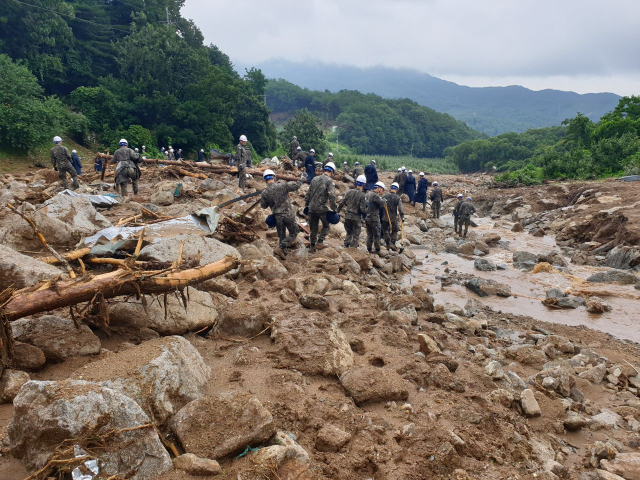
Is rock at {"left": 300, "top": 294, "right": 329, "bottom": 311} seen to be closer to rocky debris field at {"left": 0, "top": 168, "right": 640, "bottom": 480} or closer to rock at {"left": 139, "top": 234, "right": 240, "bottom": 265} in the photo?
rocky debris field at {"left": 0, "top": 168, "right": 640, "bottom": 480}

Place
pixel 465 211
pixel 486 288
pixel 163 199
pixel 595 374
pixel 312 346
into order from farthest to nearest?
pixel 465 211
pixel 163 199
pixel 486 288
pixel 595 374
pixel 312 346

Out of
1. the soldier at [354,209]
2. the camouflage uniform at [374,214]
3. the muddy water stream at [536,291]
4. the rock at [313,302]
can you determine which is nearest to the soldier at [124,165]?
the soldier at [354,209]

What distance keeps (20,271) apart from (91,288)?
88cm

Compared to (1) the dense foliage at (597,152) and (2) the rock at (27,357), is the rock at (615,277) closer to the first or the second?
(2) the rock at (27,357)

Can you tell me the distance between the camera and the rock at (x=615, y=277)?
8578mm

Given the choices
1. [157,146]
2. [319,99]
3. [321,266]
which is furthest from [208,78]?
[319,99]

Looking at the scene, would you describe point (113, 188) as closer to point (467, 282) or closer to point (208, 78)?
point (467, 282)

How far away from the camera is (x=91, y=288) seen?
3318 millimetres

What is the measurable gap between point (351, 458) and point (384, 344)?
190 cm

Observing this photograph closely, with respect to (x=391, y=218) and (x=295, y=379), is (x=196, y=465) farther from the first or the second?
(x=391, y=218)

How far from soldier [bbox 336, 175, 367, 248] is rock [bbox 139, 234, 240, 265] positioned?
3637 mm

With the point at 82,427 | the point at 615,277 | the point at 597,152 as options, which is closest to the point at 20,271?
the point at 82,427

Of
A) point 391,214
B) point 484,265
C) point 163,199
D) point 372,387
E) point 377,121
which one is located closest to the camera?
point 372,387

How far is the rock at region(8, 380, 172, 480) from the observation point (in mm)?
2170
